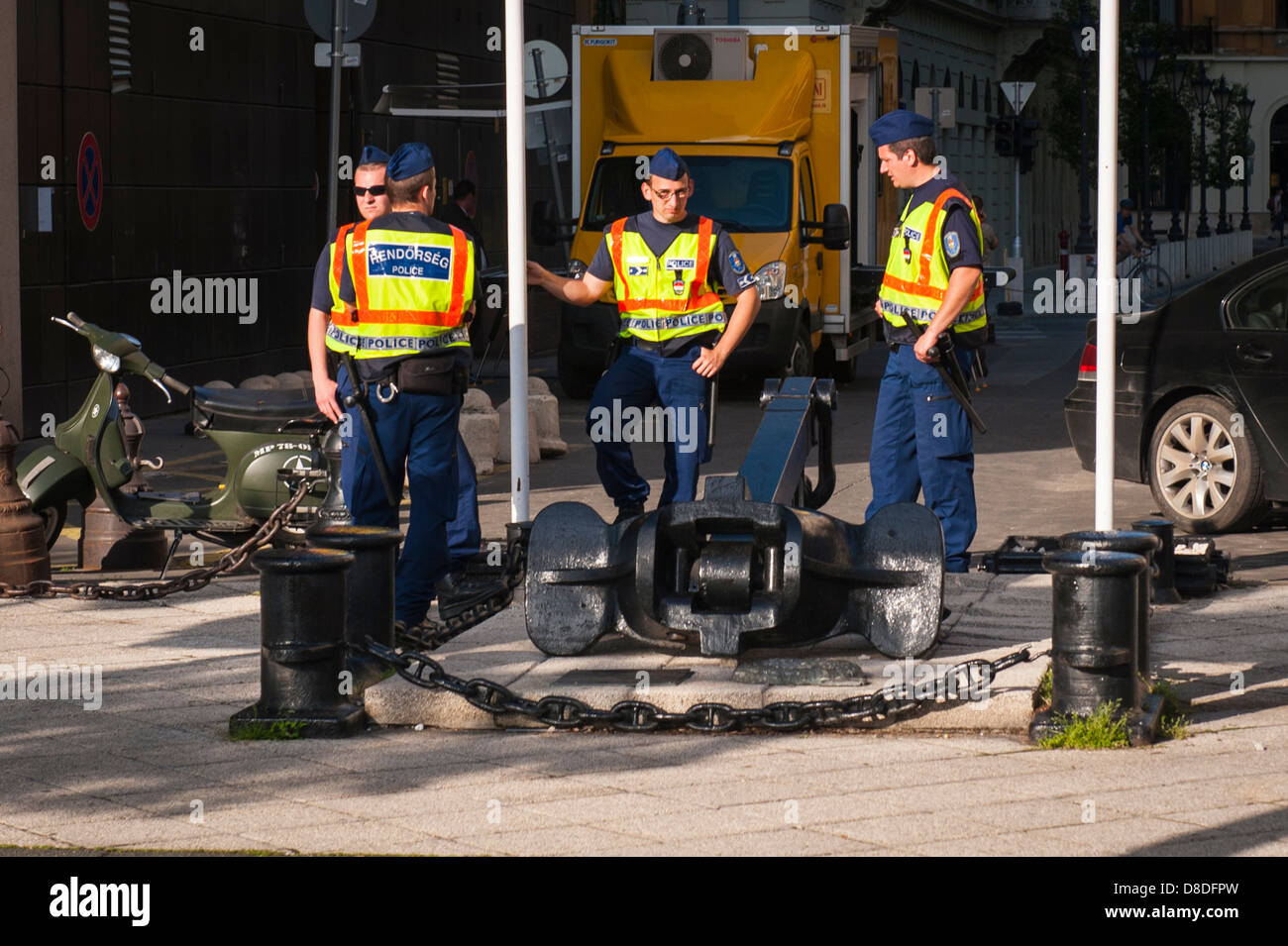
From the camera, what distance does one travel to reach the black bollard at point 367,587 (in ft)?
23.6

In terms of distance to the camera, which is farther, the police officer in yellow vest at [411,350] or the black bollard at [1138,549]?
the police officer in yellow vest at [411,350]

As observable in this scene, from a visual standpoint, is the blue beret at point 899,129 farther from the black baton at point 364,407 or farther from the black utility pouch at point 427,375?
the black baton at point 364,407

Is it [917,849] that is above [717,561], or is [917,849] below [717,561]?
below

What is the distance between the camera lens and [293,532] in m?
10.2

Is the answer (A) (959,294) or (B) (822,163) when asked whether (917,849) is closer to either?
(A) (959,294)

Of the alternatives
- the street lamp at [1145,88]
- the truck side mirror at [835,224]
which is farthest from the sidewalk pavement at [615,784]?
the street lamp at [1145,88]

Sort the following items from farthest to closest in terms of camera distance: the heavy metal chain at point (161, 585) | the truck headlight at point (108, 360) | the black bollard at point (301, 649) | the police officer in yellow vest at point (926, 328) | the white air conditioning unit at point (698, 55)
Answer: the white air conditioning unit at point (698, 55) → the truck headlight at point (108, 360) → the police officer in yellow vest at point (926, 328) → the heavy metal chain at point (161, 585) → the black bollard at point (301, 649)

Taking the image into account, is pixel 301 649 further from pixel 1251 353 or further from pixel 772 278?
pixel 772 278

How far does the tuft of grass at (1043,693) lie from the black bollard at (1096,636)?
23cm

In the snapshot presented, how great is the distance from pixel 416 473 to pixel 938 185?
2500 mm

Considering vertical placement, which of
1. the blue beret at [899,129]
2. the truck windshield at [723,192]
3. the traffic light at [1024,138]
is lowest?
the blue beret at [899,129]

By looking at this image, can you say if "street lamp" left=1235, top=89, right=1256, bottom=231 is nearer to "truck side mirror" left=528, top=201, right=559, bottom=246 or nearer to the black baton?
"truck side mirror" left=528, top=201, right=559, bottom=246

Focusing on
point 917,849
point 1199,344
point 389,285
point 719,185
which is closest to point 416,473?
point 389,285

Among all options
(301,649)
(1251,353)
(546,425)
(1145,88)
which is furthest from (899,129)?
(1145,88)
